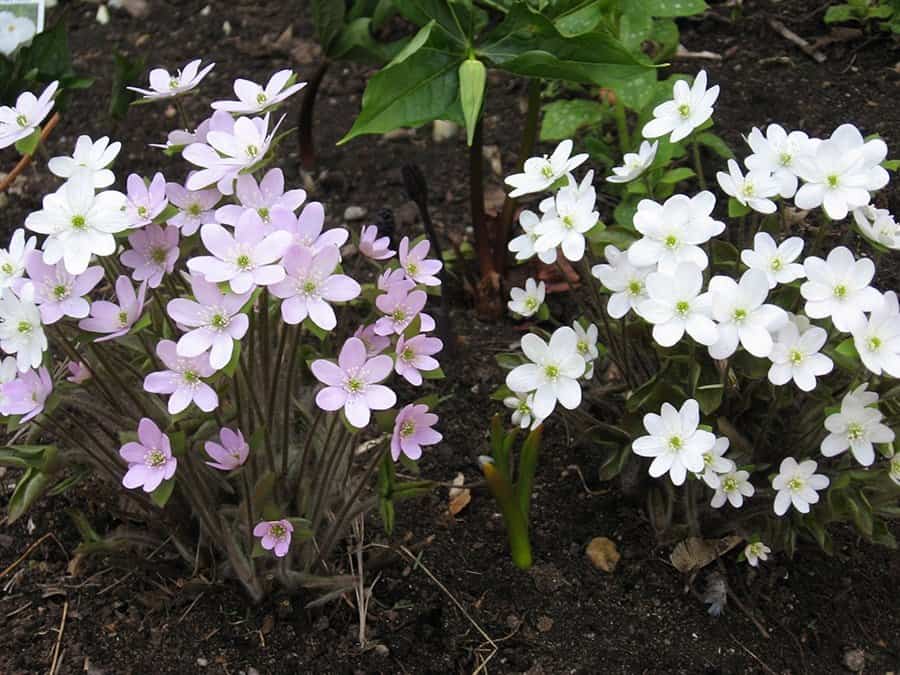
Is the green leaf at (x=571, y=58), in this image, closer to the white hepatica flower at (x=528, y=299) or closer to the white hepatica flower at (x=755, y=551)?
the white hepatica flower at (x=528, y=299)

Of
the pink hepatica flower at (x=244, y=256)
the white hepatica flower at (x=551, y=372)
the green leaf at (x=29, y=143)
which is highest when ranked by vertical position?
the green leaf at (x=29, y=143)

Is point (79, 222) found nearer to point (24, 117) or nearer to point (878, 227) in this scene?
point (24, 117)

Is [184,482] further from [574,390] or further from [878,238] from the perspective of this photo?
[878,238]

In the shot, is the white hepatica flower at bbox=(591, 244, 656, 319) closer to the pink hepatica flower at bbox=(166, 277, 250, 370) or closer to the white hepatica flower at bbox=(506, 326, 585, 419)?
the white hepatica flower at bbox=(506, 326, 585, 419)

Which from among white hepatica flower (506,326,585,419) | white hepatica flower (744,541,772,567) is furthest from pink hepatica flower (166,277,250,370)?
white hepatica flower (744,541,772,567)

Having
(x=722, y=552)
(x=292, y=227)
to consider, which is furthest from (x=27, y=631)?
(x=722, y=552)

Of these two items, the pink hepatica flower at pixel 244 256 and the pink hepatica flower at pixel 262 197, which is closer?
the pink hepatica flower at pixel 244 256

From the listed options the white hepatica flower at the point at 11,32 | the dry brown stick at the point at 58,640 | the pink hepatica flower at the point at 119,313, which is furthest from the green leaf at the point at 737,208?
the white hepatica flower at the point at 11,32
